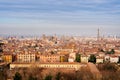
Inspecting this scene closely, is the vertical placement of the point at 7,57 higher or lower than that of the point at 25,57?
higher

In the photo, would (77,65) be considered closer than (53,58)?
Yes

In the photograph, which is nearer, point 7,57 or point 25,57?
point 7,57

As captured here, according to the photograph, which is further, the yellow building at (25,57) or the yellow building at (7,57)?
the yellow building at (25,57)

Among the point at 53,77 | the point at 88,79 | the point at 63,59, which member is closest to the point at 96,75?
the point at 88,79

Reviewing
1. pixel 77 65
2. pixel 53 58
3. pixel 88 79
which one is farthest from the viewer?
pixel 53 58

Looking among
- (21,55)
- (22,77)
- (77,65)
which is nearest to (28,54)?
(21,55)

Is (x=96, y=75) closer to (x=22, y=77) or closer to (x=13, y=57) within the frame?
(x=22, y=77)

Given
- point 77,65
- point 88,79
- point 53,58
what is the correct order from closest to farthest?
point 88,79, point 77,65, point 53,58

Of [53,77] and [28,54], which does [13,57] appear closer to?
[28,54]

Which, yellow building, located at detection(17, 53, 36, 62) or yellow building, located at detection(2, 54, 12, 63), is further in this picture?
yellow building, located at detection(17, 53, 36, 62)
